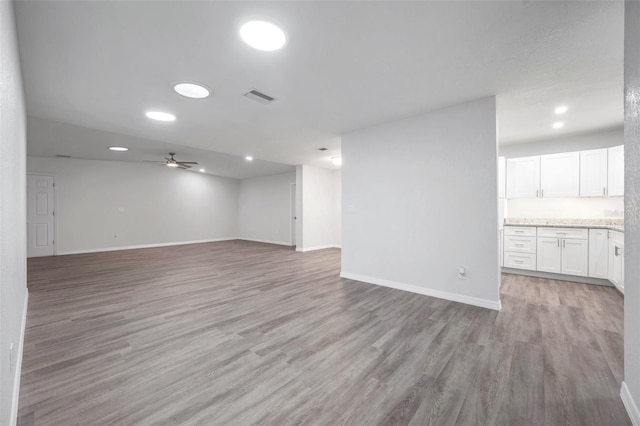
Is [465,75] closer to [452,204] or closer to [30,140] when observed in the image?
[452,204]

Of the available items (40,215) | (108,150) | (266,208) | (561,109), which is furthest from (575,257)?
(40,215)

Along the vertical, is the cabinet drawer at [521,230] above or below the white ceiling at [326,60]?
below

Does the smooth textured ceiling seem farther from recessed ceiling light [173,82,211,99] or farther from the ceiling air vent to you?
the ceiling air vent

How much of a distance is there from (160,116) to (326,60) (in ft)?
8.52

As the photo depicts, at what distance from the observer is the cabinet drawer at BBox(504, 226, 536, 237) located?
436cm

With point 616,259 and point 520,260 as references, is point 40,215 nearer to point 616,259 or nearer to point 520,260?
point 520,260

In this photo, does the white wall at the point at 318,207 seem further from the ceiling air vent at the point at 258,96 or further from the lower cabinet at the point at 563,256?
the lower cabinet at the point at 563,256

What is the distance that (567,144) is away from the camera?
451 cm

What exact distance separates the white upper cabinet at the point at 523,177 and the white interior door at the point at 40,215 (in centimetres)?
1084

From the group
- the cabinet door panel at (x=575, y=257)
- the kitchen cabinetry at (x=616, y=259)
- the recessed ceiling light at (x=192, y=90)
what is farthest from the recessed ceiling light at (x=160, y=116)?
the cabinet door panel at (x=575, y=257)

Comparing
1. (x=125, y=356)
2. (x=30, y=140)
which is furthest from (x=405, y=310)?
(x=30, y=140)

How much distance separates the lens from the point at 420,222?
351 centimetres

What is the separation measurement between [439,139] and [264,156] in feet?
13.6

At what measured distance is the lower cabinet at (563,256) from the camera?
155 inches
